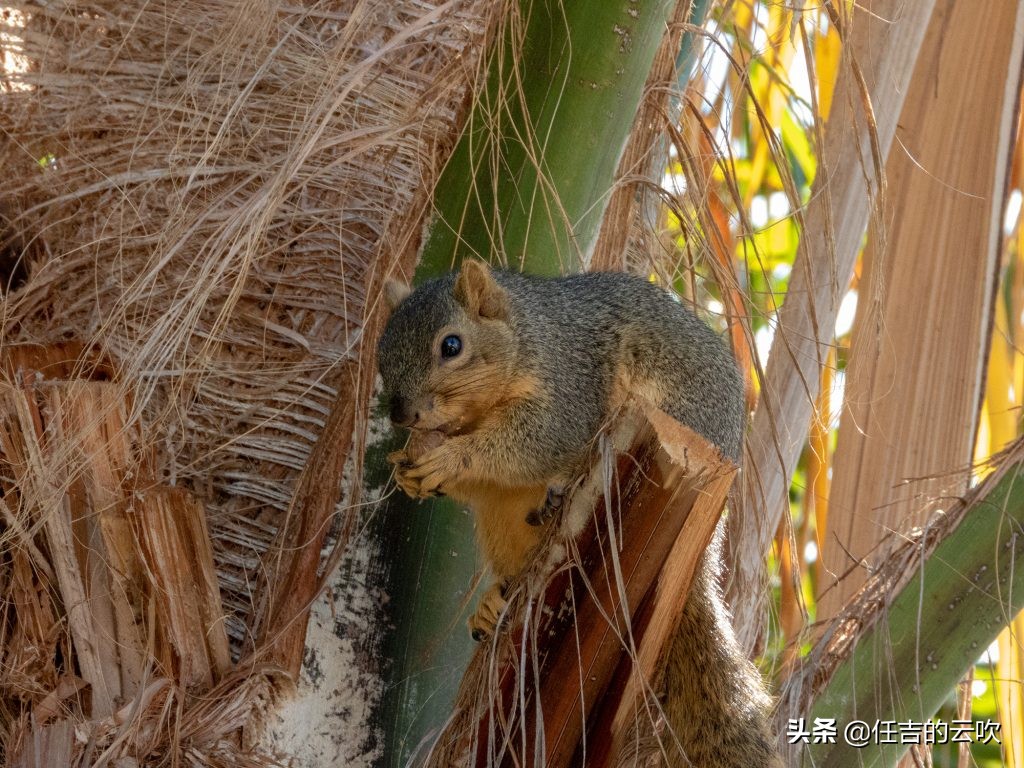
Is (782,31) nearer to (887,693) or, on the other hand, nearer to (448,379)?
(448,379)

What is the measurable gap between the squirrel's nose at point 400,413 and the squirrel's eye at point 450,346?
14 cm

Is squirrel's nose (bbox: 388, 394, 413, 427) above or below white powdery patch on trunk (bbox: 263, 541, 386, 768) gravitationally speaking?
above

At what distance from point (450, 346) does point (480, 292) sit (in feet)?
0.42

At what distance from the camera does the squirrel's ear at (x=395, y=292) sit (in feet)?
7.31

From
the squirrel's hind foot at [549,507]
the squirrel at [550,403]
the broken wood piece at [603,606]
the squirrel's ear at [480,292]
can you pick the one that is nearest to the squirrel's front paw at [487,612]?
the squirrel at [550,403]

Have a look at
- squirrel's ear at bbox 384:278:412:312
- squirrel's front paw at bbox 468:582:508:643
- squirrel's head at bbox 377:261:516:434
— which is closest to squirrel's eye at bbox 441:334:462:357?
squirrel's head at bbox 377:261:516:434

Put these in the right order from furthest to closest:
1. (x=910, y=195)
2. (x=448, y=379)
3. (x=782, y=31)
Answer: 1. (x=910, y=195)
2. (x=782, y=31)
3. (x=448, y=379)

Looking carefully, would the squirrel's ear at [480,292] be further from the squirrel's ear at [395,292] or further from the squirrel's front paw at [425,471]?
the squirrel's front paw at [425,471]

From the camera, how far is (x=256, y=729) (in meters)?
1.94

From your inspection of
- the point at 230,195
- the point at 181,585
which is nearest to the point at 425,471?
the point at 181,585

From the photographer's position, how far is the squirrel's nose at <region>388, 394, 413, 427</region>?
6.63 feet

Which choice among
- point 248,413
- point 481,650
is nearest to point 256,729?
point 481,650

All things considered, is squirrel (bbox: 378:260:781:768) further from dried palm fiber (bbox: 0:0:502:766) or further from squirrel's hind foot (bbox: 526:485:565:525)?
dried palm fiber (bbox: 0:0:502:766)

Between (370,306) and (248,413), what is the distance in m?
0.32
